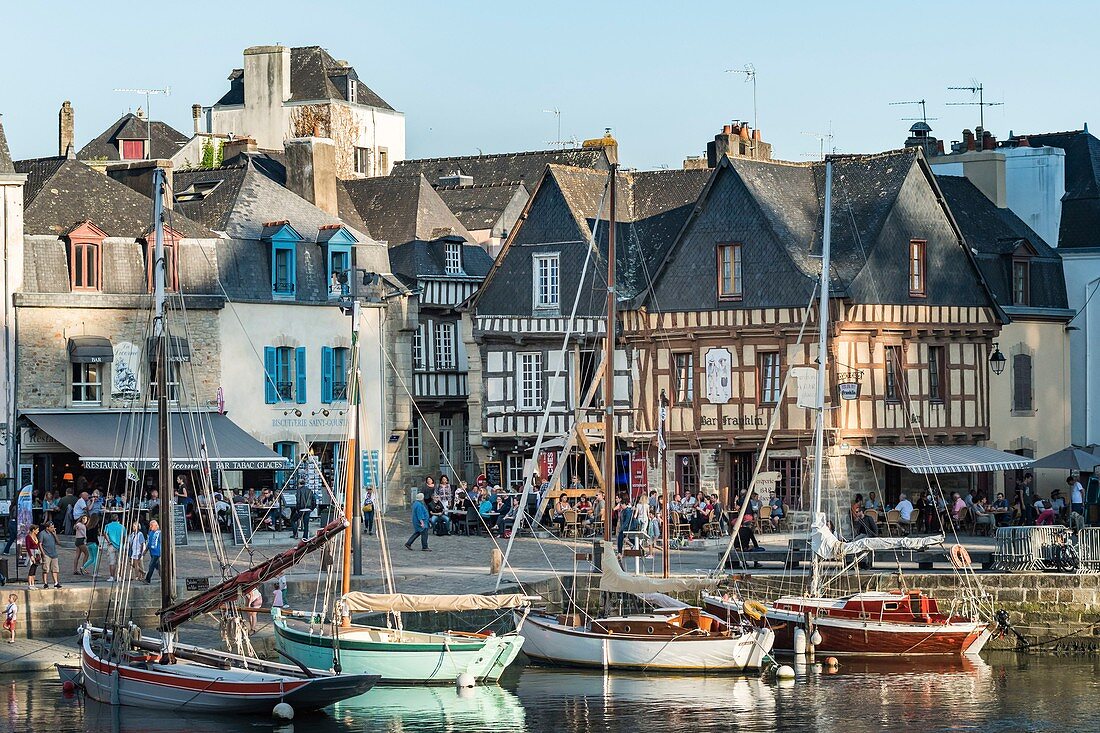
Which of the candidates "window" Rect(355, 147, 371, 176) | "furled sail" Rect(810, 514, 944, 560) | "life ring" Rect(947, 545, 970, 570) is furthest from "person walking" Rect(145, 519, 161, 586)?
"window" Rect(355, 147, 371, 176)

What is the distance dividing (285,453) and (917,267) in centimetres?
1422

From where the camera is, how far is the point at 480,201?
56406 mm

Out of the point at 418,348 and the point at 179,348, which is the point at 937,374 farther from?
the point at 179,348

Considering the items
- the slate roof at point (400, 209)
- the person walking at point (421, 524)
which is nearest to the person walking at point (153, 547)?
the person walking at point (421, 524)

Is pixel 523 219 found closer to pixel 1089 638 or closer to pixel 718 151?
pixel 718 151

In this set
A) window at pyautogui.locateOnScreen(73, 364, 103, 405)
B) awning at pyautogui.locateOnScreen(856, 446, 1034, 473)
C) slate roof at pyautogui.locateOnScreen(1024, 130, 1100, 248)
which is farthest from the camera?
slate roof at pyautogui.locateOnScreen(1024, 130, 1100, 248)

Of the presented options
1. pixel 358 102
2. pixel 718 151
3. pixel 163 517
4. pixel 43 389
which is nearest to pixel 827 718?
pixel 163 517

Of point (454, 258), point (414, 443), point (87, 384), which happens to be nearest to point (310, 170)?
point (454, 258)

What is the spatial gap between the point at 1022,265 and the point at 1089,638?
52.8 ft

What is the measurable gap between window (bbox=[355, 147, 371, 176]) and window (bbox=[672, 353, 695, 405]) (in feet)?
93.2

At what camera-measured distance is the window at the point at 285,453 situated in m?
43.3

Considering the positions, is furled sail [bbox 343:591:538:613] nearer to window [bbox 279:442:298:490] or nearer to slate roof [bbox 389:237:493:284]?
window [bbox 279:442:298:490]

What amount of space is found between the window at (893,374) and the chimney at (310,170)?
14669 millimetres

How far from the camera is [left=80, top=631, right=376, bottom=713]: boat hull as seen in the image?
2525 centimetres
